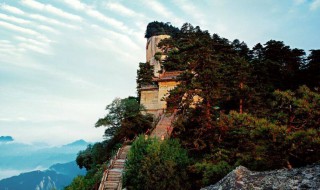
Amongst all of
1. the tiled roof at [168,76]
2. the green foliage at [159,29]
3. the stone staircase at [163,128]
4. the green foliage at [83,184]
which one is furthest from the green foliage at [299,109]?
the green foliage at [159,29]

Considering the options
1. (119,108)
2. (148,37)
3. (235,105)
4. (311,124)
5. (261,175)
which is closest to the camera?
(261,175)

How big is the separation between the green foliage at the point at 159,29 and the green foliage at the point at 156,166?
61.4 m

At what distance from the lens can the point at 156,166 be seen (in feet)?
59.0

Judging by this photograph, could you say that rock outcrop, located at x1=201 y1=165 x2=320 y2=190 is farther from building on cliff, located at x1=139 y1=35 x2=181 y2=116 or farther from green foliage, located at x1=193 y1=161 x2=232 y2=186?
building on cliff, located at x1=139 y1=35 x2=181 y2=116

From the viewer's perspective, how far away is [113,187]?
21.8 metres

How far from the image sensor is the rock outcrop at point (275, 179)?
953cm

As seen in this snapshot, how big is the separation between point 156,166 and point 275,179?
29.7ft

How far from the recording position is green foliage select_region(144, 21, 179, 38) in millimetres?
79863

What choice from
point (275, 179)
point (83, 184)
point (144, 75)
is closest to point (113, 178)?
point (83, 184)

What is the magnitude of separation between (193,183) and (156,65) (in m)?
50.9

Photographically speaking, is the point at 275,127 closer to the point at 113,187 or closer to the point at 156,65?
the point at 113,187

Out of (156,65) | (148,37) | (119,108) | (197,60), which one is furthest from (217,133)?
(148,37)

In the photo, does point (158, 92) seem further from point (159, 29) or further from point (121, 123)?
point (159, 29)

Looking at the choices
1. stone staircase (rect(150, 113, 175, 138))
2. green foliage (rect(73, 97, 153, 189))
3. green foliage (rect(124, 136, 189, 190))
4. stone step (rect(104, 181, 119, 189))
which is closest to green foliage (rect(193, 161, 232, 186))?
green foliage (rect(124, 136, 189, 190))
